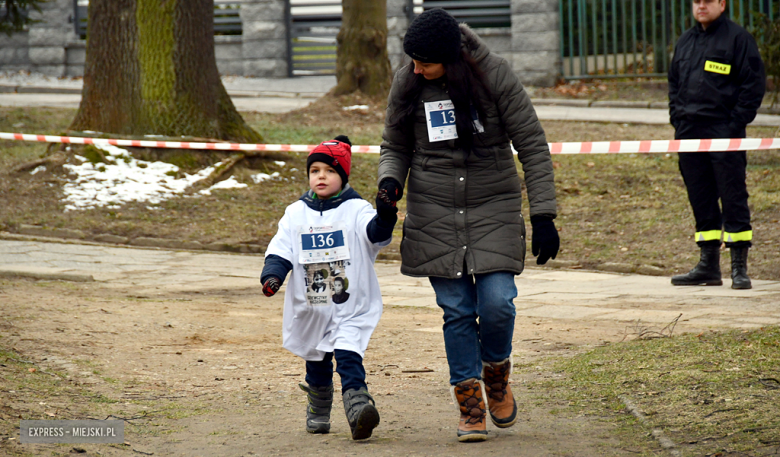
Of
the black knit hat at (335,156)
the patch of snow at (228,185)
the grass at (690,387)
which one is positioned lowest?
the grass at (690,387)

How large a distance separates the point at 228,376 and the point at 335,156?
1530 mm

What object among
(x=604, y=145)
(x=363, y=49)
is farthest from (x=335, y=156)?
(x=363, y=49)

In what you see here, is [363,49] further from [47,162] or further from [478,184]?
[478,184]

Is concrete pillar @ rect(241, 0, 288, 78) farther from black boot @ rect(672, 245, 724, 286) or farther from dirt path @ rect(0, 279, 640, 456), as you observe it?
black boot @ rect(672, 245, 724, 286)

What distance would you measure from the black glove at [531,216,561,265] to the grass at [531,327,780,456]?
74 centimetres

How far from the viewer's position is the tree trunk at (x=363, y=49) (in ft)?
51.7

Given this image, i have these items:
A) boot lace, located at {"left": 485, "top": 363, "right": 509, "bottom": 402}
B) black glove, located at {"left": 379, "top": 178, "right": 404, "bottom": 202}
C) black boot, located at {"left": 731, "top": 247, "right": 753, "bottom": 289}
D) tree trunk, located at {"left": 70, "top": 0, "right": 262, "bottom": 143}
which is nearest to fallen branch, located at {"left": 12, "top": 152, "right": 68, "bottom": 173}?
tree trunk, located at {"left": 70, "top": 0, "right": 262, "bottom": 143}

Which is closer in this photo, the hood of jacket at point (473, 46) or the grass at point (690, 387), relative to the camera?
the grass at point (690, 387)

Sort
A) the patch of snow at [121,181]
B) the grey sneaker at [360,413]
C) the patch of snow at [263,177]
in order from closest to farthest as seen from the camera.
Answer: the grey sneaker at [360,413], the patch of snow at [121,181], the patch of snow at [263,177]

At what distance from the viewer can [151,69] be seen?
11.6 m

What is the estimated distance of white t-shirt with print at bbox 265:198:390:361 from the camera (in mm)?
3893

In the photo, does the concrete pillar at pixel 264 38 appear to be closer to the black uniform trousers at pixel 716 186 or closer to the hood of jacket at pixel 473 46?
the black uniform trousers at pixel 716 186

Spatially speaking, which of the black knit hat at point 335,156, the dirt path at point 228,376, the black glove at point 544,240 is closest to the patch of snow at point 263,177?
the dirt path at point 228,376

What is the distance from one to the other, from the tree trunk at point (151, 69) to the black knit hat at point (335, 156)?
26.3 ft
